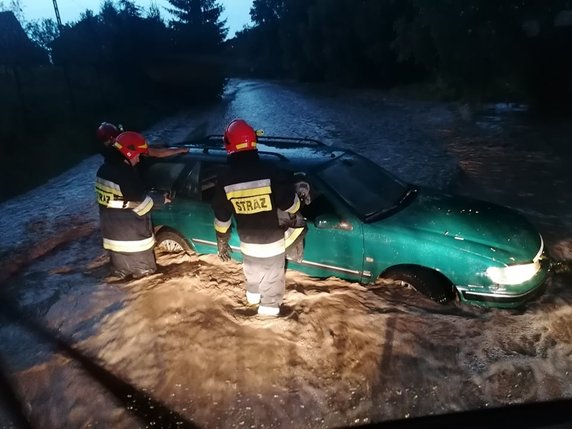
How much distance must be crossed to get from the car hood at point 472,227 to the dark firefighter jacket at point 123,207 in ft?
8.06

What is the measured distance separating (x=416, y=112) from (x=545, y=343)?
18.4m

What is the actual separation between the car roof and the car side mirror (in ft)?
1.94

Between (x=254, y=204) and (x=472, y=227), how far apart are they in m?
1.99

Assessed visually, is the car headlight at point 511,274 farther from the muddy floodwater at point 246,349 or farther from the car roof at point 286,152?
the car roof at point 286,152

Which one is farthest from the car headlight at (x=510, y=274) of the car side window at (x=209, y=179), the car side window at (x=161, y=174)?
the car side window at (x=161, y=174)

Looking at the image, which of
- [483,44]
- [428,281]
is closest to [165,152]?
[428,281]

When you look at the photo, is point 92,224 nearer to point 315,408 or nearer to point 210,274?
point 210,274

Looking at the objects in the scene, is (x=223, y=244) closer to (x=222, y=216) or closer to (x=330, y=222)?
(x=222, y=216)

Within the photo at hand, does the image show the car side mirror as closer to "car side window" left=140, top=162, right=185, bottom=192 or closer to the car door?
the car door

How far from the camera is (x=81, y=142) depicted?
14086 mm

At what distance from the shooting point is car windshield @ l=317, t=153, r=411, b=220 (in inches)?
164

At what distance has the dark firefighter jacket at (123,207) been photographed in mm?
4355

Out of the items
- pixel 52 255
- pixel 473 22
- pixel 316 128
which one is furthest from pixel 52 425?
pixel 473 22

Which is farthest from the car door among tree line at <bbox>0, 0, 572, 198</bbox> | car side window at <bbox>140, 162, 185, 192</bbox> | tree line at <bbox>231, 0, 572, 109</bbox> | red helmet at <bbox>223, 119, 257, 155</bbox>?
tree line at <bbox>231, 0, 572, 109</bbox>
